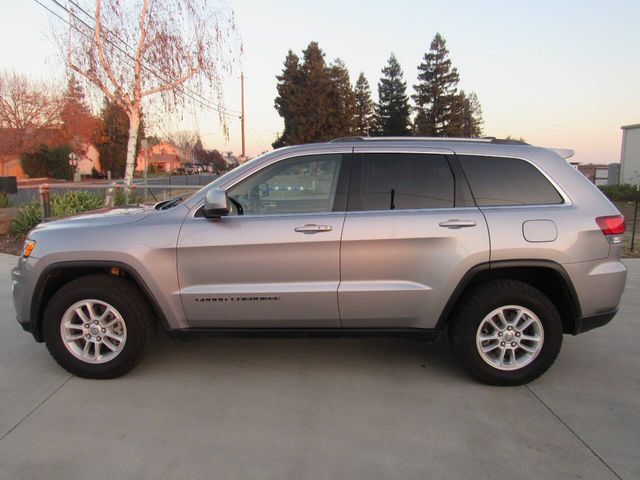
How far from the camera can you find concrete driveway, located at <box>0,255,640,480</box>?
2.81 metres

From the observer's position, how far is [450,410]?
3.42m

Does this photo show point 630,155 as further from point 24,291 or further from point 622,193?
point 24,291

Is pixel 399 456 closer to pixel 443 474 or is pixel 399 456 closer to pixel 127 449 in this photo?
pixel 443 474

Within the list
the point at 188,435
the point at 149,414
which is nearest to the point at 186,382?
the point at 149,414

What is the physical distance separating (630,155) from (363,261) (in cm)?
2242

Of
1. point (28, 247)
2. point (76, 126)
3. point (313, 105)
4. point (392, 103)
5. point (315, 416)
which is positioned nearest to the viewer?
point (315, 416)

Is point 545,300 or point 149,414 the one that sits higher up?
point 545,300

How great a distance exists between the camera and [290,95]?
166 ft

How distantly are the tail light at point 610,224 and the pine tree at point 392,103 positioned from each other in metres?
54.8

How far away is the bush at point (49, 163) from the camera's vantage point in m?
49.5

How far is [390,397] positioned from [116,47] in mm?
11940

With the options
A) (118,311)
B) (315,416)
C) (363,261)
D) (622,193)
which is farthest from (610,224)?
(622,193)

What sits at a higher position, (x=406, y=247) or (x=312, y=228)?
(x=312, y=228)

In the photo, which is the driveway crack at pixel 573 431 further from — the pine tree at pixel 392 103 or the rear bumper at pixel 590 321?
the pine tree at pixel 392 103
